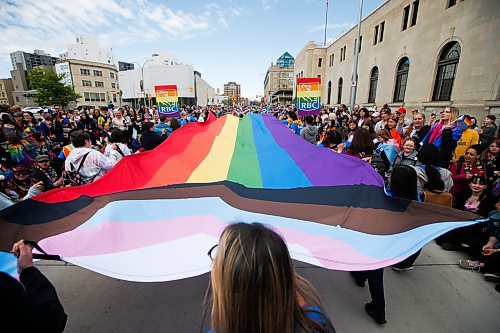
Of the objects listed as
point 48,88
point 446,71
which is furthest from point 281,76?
point 446,71

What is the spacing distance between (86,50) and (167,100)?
98.6m

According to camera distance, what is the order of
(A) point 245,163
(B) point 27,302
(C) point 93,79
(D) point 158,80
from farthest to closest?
1. (D) point 158,80
2. (C) point 93,79
3. (A) point 245,163
4. (B) point 27,302

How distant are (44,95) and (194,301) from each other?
6104cm

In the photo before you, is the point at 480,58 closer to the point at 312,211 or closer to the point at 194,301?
the point at 312,211

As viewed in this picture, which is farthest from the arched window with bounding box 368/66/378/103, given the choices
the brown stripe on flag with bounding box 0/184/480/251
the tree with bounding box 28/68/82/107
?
the tree with bounding box 28/68/82/107

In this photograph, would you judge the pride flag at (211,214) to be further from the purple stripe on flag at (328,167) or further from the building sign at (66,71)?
the building sign at (66,71)

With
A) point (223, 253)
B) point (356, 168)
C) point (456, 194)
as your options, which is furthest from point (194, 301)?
point (456, 194)

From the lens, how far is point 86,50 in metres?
84.8

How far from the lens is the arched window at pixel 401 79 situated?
19.1 meters

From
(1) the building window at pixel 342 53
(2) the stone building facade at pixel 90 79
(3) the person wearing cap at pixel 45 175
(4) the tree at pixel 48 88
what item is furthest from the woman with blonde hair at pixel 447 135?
(2) the stone building facade at pixel 90 79

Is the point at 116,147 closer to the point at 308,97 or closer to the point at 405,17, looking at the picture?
the point at 308,97

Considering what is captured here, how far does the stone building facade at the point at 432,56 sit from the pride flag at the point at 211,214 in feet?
41.0

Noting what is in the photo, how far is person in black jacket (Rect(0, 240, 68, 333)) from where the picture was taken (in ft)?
4.04

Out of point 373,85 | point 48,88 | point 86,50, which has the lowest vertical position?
point 373,85
